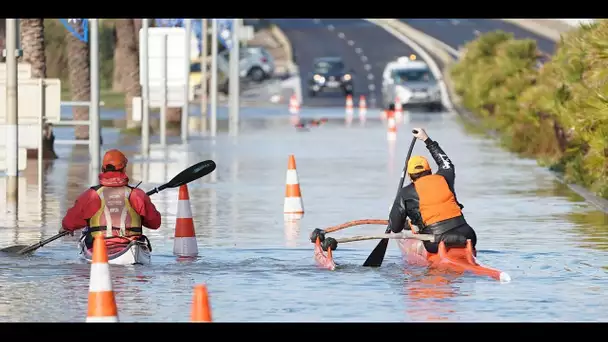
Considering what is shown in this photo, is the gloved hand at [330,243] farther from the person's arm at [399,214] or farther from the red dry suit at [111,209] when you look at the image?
the red dry suit at [111,209]

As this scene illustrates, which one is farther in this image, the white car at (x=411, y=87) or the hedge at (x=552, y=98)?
the white car at (x=411, y=87)

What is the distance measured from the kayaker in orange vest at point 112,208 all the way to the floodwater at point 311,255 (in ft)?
1.26

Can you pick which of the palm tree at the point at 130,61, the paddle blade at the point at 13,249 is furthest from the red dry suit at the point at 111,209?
the palm tree at the point at 130,61

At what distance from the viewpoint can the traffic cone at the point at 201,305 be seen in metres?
11.0

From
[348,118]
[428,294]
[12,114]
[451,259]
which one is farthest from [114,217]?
[348,118]

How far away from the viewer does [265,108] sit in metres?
67.7

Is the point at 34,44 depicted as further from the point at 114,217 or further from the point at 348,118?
the point at 348,118

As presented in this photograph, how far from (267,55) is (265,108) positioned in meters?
16.3

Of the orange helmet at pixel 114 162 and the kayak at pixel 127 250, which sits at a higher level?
the orange helmet at pixel 114 162

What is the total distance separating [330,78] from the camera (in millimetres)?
75000

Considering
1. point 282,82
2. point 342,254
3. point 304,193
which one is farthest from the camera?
point 282,82

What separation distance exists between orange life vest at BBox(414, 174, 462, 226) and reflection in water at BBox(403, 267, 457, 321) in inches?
18.1
